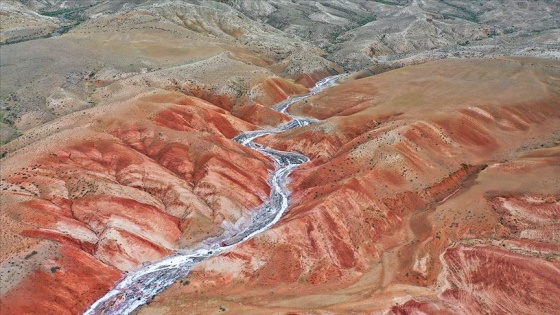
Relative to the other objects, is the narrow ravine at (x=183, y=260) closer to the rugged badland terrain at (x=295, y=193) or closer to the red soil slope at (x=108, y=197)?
the red soil slope at (x=108, y=197)

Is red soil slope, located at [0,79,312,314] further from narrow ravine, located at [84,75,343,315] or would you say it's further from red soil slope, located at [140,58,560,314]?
red soil slope, located at [140,58,560,314]

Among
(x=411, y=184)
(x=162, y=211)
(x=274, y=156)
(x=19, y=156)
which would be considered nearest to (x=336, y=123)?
(x=274, y=156)

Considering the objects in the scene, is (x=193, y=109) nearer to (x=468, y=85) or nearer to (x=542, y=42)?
(x=468, y=85)

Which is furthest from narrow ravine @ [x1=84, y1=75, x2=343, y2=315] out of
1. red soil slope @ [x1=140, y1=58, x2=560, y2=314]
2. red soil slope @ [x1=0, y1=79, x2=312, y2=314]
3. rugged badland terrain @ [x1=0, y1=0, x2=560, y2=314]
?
red soil slope @ [x1=140, y1=58, x2=560, y2=314]

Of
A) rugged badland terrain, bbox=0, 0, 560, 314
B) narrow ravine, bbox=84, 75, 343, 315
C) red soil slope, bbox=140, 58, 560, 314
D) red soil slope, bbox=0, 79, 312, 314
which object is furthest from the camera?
narrow ravine, bbox=84, 75, 343, 315

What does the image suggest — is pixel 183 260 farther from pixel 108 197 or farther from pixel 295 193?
pixel 295 193

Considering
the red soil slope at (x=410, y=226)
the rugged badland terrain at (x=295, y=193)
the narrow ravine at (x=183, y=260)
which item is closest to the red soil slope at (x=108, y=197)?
the rugged badland terrain at (x=295, y=193)

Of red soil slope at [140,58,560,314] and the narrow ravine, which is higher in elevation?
red soil slope at [140,58,560,314]

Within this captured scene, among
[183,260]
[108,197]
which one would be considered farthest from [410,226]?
[108,197]
